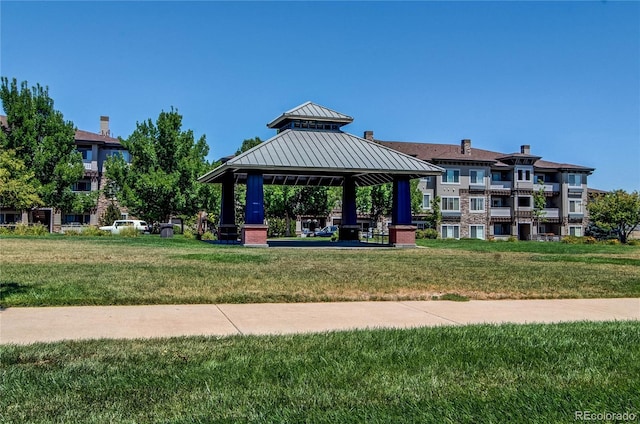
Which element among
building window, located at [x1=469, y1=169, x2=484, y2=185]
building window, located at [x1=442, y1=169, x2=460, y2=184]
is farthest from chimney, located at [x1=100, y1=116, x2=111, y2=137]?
building window, located at [x1=469, y1=169, x2=484, y2=185]

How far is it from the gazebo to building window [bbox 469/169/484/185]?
36.2 meters

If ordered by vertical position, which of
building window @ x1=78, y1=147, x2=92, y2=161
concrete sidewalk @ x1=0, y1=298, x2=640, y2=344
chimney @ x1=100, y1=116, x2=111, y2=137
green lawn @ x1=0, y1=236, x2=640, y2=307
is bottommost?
concrete sidewalk @ x1=0, y1=298, x2=640, y2=344

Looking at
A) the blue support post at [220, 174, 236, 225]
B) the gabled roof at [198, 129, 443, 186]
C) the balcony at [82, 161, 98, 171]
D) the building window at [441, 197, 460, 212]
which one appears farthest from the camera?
the building window at [441, 197, 460, 212]

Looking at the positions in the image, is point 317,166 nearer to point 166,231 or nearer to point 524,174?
point 166,231

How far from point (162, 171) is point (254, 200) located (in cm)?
2188

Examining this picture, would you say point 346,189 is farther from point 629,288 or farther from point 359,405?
point 359,405

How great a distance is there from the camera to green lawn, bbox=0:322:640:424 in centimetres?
399

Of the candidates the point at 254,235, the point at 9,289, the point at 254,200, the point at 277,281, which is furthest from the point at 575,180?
the point at 9,289

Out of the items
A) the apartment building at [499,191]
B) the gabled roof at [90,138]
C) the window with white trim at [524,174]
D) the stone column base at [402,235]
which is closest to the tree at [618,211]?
the apartment building at [499,191]

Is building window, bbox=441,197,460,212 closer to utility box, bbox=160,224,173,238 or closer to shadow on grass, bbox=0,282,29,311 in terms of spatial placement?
utility box, bbox=160,224,173,238

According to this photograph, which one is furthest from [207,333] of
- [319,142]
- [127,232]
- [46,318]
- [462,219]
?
[462,219]

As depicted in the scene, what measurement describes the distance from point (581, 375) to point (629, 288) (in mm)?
7870

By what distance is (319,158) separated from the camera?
27891 mm

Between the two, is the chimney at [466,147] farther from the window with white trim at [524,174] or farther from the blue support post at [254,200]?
the blue support post at [254,200]
